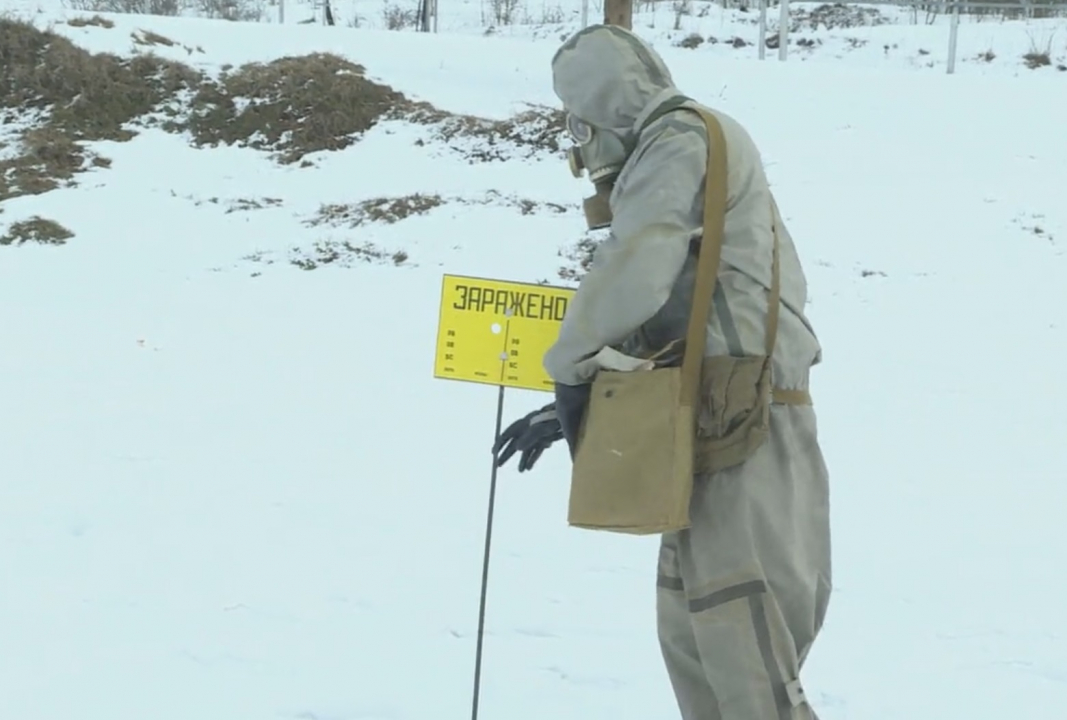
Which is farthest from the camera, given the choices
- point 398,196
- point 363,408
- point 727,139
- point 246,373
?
point 398,196

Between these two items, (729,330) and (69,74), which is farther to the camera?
(69,74)

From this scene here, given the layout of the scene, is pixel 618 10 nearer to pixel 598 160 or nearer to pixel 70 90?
pixel 70 90

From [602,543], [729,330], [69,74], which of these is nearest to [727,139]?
[729,330]

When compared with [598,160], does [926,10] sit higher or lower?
higher

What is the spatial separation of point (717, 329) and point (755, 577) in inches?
Result: 19.5

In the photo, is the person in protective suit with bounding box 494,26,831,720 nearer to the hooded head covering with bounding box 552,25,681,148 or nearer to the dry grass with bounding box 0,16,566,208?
the hooded head covering with bounding box 552,25,681,148

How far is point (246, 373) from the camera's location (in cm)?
634

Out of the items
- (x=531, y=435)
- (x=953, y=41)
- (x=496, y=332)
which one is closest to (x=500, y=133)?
(x=953, y=41)

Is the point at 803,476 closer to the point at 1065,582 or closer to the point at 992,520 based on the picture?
the point at 1065,582

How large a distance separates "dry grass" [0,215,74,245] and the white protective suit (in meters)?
8.13

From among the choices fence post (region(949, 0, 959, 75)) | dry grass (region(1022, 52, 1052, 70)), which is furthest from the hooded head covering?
dry grass (region(1022, 52, 1052, 70))

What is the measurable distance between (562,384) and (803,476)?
54 centimetres

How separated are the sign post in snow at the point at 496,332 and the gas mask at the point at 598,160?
493 millimetres

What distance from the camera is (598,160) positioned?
236 centimetres
